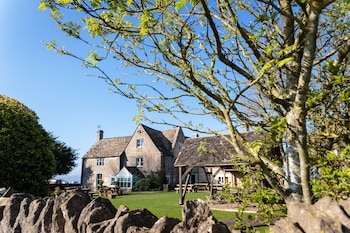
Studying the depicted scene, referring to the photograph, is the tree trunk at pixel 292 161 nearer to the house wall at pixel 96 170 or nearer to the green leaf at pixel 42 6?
the green leaf at pixel 42 6

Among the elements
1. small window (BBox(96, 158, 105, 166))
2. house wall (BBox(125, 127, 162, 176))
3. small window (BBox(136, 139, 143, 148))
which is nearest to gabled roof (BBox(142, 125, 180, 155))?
house wall (BBox(125, 127, 162, 176))

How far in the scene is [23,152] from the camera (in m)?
13.3

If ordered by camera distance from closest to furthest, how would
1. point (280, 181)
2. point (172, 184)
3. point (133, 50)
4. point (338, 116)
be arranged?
point (280, 181) < point (133, 50) < point (338, 116) < point (172, 184)

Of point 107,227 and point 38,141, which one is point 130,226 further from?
point 38,141

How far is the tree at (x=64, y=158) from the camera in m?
51.3

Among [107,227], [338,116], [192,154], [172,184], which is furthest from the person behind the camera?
[172,184]

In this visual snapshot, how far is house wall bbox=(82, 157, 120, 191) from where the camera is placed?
49.7 m

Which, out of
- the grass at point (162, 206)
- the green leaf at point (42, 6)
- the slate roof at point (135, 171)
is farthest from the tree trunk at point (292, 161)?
the slate roof at point (135, 171)

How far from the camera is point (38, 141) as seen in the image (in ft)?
46.1

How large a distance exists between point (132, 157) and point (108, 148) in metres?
5.58

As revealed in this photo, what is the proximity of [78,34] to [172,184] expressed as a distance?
42.6 meters

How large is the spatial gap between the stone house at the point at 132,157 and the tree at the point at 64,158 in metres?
2.67

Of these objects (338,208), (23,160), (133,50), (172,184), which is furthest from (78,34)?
(172,184)

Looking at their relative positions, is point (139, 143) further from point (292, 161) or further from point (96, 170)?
point (292, 161)
